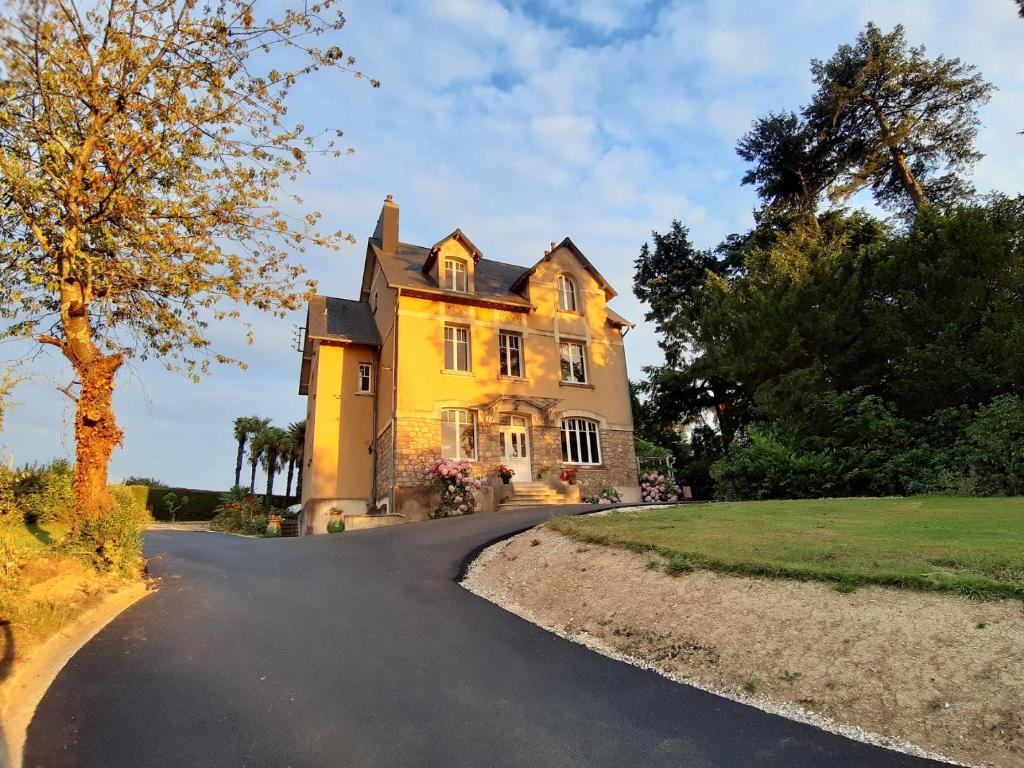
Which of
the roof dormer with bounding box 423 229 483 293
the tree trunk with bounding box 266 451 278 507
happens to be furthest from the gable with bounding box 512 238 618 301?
the tree trunk with bounding box 266 451 278 507

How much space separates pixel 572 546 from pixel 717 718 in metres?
4.52

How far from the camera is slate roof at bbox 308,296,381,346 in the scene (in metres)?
21.6

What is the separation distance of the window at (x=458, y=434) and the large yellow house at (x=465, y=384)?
4cm

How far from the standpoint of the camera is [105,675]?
4734mm

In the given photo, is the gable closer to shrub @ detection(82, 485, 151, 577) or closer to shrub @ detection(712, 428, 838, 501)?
shrub @ detection(712, 428, 838, 501)

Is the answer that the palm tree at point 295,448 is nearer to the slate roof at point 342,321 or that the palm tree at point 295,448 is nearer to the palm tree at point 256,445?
the palm tree at point 256,445

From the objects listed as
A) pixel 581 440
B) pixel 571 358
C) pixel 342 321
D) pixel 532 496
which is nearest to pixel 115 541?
pixel 532 496

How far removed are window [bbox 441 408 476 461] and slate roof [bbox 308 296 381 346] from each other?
4.64 meters

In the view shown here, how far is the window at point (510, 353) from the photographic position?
20891mm

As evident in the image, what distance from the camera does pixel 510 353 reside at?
21141 millimetres

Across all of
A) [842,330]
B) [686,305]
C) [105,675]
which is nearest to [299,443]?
[686,305]

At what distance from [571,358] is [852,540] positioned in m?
15.8

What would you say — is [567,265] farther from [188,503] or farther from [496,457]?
[188,503]

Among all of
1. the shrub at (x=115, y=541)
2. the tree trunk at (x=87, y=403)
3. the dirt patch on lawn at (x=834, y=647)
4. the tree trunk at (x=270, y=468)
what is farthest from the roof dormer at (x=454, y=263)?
the tree trunk at (x=270, y=468)
